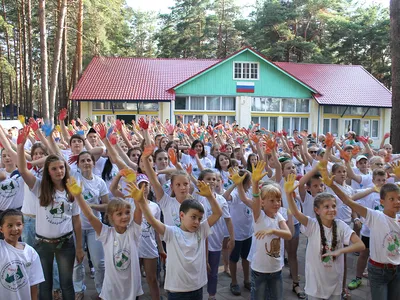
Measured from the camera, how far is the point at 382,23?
34594 millimetres

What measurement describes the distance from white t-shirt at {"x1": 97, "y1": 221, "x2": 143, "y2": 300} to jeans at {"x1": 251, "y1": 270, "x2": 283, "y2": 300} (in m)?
1.10

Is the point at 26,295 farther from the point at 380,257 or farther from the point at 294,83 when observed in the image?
the point at 294,83

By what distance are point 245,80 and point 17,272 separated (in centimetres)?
2499

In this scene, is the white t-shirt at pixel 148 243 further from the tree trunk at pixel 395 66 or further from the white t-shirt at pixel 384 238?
the tree trunk at pixel 395 66

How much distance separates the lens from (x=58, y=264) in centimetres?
375

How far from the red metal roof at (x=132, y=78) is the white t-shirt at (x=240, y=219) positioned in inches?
813

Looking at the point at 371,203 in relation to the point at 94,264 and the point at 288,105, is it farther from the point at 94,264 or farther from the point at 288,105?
the point at 288,105

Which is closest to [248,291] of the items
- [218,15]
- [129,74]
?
[129,74]

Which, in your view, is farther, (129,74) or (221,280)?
(129,74)

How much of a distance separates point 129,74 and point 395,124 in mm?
20419

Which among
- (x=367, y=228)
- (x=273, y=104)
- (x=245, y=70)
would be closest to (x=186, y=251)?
(x=367, y=228)

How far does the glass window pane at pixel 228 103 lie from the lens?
26750 millimetres

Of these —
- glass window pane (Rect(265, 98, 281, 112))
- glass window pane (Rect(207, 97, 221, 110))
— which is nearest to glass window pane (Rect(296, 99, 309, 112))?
glass window pane (Rect(265, 98, 281, 112))

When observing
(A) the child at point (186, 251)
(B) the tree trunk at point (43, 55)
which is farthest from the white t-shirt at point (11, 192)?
(B) the tree trunk at point (43, 55)
